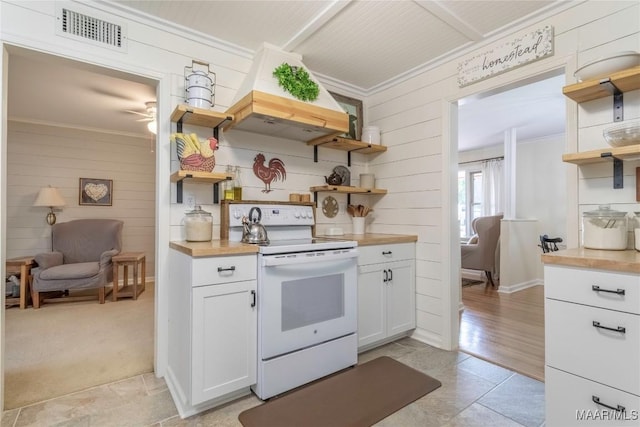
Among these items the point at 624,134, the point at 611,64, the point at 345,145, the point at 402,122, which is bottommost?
the point at 624,134

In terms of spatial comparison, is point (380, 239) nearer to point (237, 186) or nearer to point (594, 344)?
point (237, 186)

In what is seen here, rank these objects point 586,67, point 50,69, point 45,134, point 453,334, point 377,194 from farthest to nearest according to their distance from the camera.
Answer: point 45,134
point 377,194
point 50,69
point 453,334
point 586,67

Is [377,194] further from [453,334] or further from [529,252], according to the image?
[529,252]

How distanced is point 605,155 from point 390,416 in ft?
5.85

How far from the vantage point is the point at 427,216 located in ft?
9.03

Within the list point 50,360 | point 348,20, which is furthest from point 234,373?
point 348,20

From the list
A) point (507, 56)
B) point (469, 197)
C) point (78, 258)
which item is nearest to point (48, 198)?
point (78, 258)

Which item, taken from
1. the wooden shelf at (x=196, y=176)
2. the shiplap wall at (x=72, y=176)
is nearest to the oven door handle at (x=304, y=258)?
the wooden shelf at (x=196, y=176)

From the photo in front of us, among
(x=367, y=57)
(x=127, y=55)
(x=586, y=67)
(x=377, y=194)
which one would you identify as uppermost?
(x=367, y=57)

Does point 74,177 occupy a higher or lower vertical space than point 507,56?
lower

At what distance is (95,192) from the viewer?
4770mm

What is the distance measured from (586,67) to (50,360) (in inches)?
161

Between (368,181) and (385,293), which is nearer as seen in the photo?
(385,293)

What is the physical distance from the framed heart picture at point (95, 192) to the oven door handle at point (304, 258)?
4.29 m
